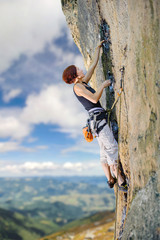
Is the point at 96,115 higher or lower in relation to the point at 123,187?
higher

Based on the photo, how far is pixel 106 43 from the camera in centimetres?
842

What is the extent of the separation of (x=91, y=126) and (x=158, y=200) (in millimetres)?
3557

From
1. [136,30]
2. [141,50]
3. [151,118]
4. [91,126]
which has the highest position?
[136,30]

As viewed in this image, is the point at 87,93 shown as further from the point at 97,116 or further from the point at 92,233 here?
the point at 92,233

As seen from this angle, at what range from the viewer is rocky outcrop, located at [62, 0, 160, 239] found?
534 centimetres

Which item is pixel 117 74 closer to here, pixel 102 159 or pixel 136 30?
pixel 136 30

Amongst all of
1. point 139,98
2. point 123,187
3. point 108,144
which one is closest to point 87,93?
point 139,98

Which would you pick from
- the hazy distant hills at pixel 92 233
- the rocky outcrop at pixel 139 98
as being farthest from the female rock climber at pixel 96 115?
the hazy distant hills at pixel 92 233

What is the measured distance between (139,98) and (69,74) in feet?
9.46

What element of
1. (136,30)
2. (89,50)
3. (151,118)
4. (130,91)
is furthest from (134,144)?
(89,50)

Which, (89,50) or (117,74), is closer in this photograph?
(117,74)

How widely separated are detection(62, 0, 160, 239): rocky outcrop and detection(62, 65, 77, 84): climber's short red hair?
5.47ft

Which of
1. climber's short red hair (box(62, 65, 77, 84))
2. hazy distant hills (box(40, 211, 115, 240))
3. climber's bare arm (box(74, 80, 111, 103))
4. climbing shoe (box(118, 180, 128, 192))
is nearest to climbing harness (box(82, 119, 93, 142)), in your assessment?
climber's bare arm (box(74, 80, 111, 103))

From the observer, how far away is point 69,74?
24.8 feet
